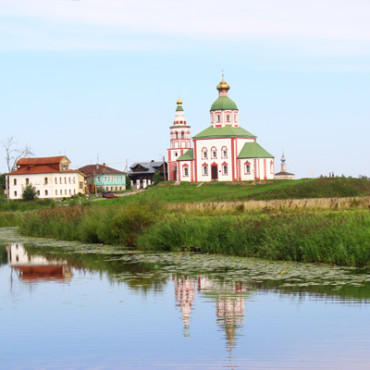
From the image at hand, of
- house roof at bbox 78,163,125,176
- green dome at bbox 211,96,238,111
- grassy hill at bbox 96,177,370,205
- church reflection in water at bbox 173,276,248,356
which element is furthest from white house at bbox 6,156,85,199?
church reflection in water at bbox 173,276,248,356

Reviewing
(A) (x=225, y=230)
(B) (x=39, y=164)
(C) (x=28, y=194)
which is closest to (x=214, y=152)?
(C) (x=28, y=194)

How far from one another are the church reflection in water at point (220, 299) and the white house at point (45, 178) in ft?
272

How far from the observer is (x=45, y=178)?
10275 cm

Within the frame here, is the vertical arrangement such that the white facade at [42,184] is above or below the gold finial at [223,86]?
below

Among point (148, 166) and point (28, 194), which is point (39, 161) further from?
point (148, 166)

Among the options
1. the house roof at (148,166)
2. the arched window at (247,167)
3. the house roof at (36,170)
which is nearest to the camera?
the arched window at (247,167)

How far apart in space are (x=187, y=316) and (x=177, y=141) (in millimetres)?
94773

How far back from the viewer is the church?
318ft

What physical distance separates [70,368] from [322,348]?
4.11m

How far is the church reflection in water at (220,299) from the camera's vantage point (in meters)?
13.7

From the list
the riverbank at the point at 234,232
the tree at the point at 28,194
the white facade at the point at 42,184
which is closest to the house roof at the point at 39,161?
the white facade at the point at 42,184

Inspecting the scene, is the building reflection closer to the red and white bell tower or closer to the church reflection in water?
the church reflection in water

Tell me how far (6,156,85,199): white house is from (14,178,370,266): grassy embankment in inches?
2311

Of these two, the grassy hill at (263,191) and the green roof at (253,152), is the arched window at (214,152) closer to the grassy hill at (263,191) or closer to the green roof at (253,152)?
the green roof at (253,152)
